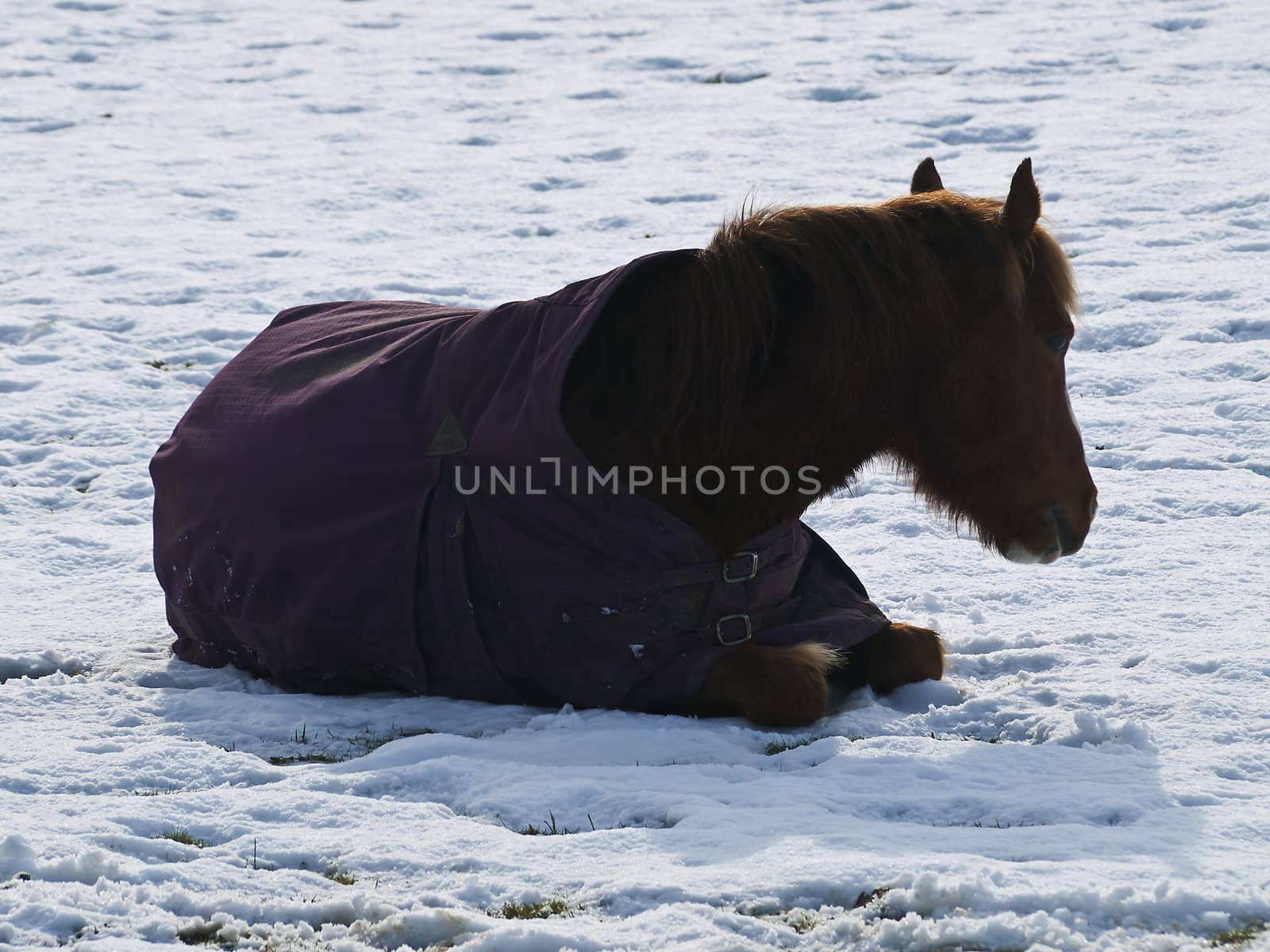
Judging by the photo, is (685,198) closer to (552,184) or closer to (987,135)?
(552,184)

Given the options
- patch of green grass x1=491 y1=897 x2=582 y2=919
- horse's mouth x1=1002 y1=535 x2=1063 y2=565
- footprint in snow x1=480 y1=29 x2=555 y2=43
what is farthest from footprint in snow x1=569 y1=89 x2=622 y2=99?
patch of green grass x1=491 y1=897 x2=582 y2=919

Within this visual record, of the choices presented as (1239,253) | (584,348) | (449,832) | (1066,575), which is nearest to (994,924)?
(449,832)

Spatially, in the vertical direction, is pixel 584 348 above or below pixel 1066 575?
above

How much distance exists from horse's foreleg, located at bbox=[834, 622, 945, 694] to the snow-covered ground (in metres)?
0.07

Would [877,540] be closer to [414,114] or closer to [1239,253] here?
[1239,253]

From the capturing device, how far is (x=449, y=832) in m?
3.12

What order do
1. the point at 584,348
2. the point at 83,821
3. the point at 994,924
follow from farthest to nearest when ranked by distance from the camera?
the point at 584,348 < the point at 83,821 < the point at 994,924

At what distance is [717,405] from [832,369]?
1.01 ft

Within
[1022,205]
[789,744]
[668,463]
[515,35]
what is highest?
[515,35]

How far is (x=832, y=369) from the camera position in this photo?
3.70 m

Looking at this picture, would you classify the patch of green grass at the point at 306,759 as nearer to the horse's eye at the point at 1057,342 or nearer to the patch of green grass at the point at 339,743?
the patch of green grass at the point at 339,743

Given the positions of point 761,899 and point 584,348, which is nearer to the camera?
point 761,899

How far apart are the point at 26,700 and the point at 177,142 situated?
918 cm

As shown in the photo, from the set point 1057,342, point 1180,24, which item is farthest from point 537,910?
point 1180,24
